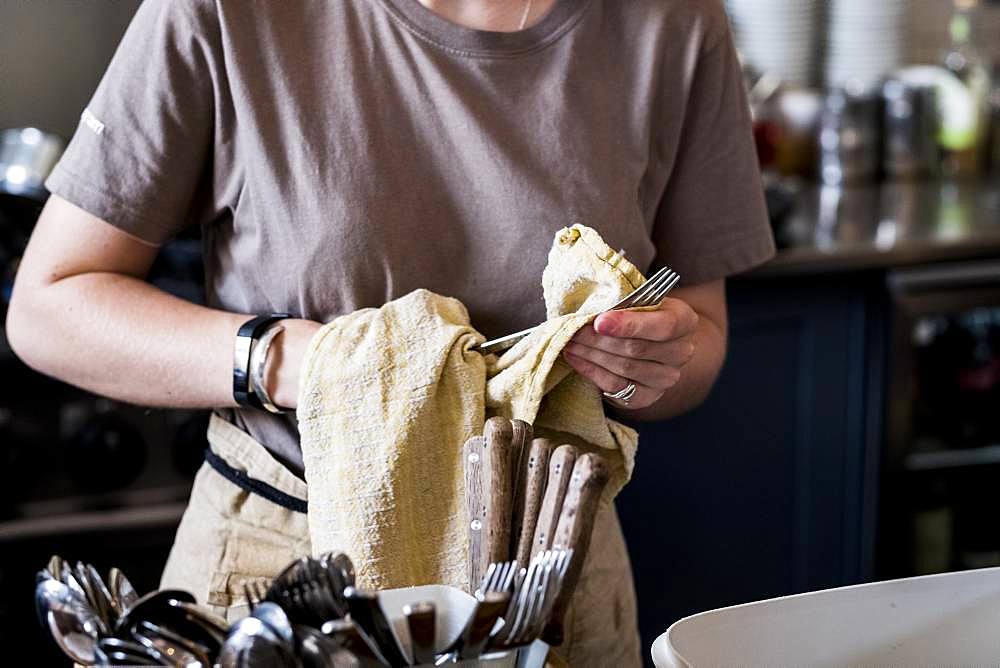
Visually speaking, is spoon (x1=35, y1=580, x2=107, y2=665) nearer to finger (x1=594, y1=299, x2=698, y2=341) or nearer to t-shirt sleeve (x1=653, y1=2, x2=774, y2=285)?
finger (x1=594, y1=299, x2=698, y2=341)

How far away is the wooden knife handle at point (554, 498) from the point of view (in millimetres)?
642

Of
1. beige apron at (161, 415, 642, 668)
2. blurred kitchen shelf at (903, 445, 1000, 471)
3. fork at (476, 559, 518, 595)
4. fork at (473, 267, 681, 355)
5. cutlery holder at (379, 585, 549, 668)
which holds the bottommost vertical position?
blurred kitchen shelf at (903, 445, 1000, 471)

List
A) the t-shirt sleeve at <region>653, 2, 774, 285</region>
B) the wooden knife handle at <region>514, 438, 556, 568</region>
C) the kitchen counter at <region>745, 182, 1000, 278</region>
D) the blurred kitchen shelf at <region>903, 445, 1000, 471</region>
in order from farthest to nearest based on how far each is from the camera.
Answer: the blurred kitchen shelf at <region>903, 445, 1000, 471</region>, the kitchen counter at <region>745, 182, 1000, 278</region>, the t-shirt sleeve at <region>653, 2, 774, 285</region>, the wooden knife handle at <region>514, 438, 556, 568</region>

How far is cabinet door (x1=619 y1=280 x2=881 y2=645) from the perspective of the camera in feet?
5.90

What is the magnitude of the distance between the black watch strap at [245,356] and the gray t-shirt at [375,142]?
5 centimetres

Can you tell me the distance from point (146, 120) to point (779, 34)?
161 centimetres

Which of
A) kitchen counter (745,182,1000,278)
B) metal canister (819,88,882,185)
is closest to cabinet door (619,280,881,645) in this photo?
kitchen counter (745,182,1000,278)

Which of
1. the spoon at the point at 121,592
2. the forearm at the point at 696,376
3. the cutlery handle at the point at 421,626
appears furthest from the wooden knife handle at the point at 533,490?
the forearm at the point at 696,376

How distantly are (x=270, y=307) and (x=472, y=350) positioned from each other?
0.21 metres

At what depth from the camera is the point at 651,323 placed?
810mm

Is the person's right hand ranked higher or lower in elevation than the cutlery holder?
higher

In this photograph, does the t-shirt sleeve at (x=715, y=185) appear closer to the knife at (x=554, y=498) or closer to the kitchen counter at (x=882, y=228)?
the knife at (x=554, y=498)

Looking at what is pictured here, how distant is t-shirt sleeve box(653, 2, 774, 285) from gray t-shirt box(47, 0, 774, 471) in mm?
15

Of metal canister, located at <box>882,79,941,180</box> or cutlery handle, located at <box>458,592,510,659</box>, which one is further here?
metal canister, located at <box>882,79,941,180</box>
